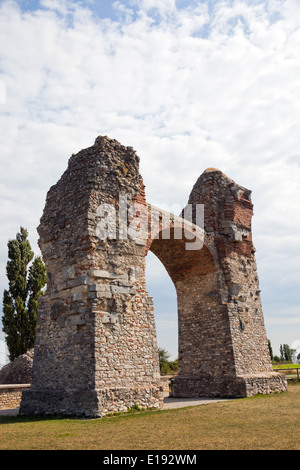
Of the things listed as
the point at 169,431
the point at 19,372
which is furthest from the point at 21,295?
the point at 169,431

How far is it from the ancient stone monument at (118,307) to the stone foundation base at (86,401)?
0.02 metres

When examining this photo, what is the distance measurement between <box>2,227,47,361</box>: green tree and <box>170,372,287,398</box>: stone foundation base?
8824 millimetres

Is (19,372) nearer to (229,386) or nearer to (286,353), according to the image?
(229,386)

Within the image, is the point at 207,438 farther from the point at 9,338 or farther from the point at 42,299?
the point at 9,338

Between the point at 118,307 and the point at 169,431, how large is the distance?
3994 mm

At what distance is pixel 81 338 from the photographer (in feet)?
32.0

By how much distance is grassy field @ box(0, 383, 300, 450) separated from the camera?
5582 mm

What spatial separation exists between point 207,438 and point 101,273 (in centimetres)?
518

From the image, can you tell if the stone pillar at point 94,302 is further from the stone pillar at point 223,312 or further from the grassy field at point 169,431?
the stone pillar at point 223,312

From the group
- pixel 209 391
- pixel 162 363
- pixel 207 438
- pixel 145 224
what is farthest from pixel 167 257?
pixel 162 363

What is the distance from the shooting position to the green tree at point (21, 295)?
2017 cm

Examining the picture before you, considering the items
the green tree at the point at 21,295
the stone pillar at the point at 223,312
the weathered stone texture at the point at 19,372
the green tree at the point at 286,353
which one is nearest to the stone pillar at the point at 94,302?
the stone pillar at the point at 223,312

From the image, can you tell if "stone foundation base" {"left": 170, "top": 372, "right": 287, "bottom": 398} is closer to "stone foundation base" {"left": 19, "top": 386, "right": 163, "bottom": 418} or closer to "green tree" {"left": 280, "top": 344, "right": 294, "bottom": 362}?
"stone foundation base" {"left": 19, "top": 386, "right": 163, "bottom": 418}

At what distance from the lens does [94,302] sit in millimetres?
9867
